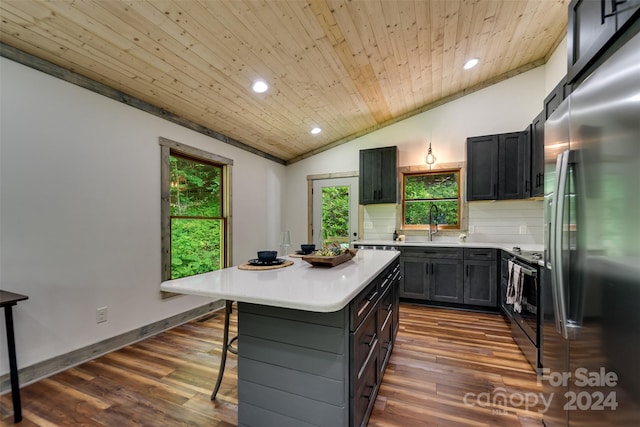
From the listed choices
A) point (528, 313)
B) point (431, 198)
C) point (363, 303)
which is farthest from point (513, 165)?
point (363, 303)

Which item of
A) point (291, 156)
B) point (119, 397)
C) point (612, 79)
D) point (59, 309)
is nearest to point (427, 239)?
point (291, 156)

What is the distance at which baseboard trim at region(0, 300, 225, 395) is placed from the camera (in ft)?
6.91

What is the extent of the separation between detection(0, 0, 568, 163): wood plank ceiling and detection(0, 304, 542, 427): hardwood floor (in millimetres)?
2620

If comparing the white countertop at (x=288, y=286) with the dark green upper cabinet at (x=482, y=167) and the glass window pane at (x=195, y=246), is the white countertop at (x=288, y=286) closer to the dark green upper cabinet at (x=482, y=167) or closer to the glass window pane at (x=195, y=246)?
the glass window pane at (x=195, y=246)

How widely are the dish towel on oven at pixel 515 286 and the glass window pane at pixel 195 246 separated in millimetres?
3737

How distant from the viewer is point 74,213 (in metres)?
2.41

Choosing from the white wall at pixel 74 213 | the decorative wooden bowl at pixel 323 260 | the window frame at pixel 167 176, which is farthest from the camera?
the window frame at pixel 167 176

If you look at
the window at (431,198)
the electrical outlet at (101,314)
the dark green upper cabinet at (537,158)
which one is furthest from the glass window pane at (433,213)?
the electrical outlet at (101,314)

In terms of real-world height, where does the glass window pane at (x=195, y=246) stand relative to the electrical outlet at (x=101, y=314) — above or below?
above

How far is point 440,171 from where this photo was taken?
4535 mm

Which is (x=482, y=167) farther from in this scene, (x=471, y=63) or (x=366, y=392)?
(x=366, y=392)

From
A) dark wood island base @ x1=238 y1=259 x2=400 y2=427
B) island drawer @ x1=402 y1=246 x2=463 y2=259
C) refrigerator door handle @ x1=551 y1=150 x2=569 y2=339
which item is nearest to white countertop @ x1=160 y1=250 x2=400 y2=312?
dark wood island base @ x1=238 y1=259 x2=400 y2=427

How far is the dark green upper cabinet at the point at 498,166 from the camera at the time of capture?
3.70 metres

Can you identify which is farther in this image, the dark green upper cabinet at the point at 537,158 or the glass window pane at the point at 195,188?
the glass window pane at the point at 195,188
